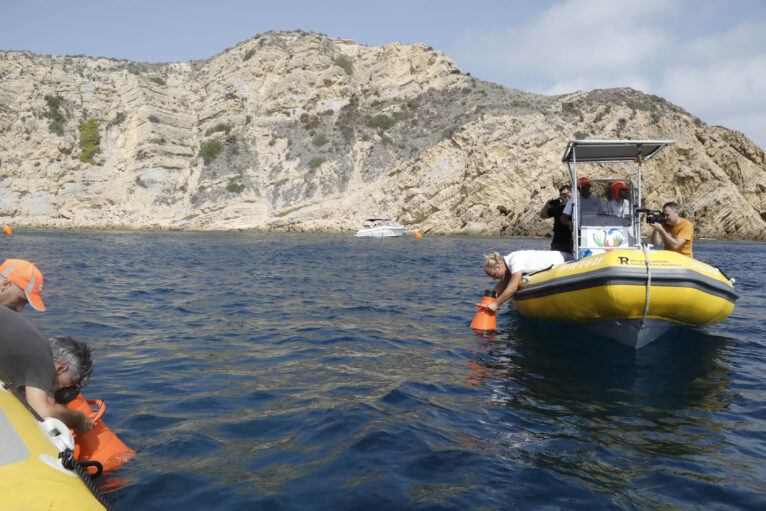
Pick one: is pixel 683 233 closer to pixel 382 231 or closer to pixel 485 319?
pixel 485 319

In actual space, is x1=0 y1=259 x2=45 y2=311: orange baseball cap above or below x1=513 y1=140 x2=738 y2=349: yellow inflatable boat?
above

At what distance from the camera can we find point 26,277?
3484 mm

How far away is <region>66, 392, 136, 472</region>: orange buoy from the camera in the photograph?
3.30 m

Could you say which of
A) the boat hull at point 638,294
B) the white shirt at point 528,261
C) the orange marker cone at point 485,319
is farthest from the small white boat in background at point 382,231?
the boat hull at point 638,294

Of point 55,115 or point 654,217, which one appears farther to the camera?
point 55,115

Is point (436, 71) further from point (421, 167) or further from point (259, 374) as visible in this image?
point (259, 374)

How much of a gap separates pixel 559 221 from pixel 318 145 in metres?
48.3

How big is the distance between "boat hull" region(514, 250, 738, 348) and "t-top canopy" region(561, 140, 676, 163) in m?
2.82

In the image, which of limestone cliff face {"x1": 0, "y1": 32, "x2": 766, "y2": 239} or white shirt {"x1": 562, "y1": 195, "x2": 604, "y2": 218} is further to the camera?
limestone cliff face {"x1": 0, "y1": 32, "x2": 766, "y2": 239}

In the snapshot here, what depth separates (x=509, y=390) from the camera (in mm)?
5055

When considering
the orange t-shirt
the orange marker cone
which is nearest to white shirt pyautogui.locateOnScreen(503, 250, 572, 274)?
the orange marker cone

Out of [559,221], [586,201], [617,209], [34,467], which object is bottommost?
[34,467]

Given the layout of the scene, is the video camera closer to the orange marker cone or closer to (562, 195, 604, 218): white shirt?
(562, 195, 604, 218): white shirt

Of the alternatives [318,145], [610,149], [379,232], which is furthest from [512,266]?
[318,145]
